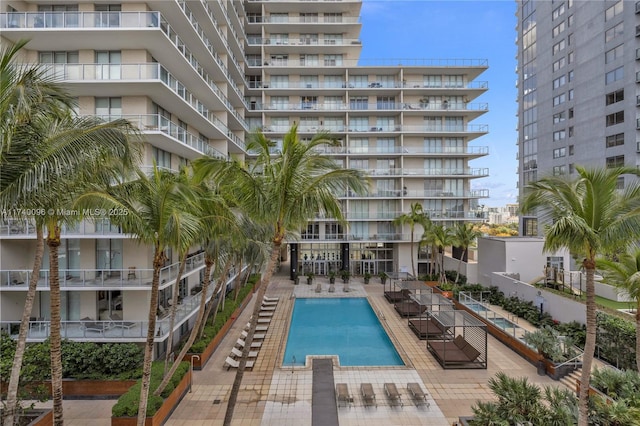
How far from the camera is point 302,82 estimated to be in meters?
37.2

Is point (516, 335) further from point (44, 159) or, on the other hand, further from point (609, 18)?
point (609, 18)

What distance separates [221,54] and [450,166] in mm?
25700

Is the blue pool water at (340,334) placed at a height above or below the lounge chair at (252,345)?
below

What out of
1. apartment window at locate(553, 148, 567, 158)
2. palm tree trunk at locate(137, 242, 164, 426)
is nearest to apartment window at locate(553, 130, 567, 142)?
apartment window at locate(553, 148, 567, 158)

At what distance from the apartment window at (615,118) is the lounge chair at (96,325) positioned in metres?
46.1

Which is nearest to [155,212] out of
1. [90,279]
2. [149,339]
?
[149,339]

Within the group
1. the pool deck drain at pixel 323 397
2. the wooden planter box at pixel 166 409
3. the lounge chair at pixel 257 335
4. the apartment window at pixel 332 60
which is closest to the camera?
the wooden planter box at pixel 166 409

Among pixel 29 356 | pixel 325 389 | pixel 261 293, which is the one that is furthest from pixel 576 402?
pixel 29 356

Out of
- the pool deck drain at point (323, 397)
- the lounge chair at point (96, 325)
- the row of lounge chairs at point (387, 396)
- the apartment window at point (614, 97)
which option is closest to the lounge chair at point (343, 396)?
the row of lounge chairs at point (387, 396)

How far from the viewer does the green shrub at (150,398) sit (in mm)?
10227

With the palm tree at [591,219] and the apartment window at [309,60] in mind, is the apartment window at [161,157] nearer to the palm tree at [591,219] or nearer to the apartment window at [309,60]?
the palm tree at [591,219]

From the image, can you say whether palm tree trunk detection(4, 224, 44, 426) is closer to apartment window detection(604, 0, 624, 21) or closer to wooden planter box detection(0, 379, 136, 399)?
wooden planter box detection(0, 379, 136, 399)

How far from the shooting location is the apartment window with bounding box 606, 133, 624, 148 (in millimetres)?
33125

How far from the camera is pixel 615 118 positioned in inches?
1336
